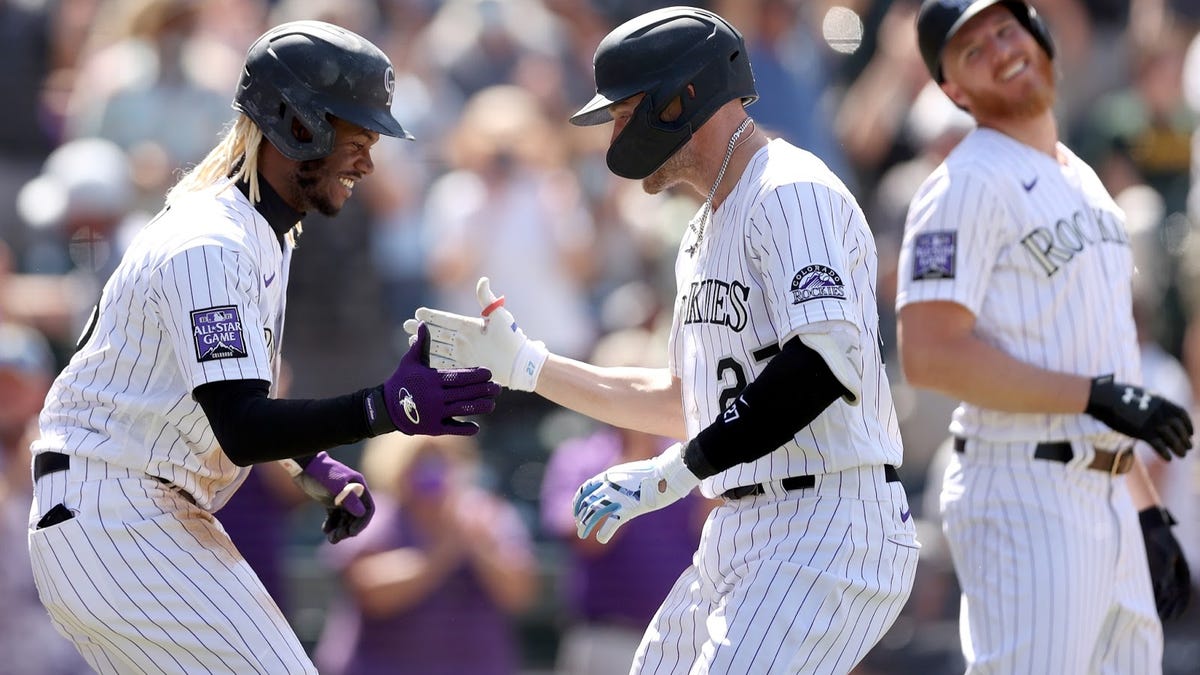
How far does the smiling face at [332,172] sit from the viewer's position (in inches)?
178

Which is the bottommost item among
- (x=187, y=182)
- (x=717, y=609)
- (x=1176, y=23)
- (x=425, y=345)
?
(x=717, y=609)

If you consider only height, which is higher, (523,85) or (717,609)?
(523,85)

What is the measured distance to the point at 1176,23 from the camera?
31.8 ft

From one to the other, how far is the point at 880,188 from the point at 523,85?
203 cm

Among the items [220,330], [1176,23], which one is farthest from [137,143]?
[1176,23]

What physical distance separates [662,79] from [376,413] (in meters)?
1.12

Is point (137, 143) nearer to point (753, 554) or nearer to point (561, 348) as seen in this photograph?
point (561, 348)

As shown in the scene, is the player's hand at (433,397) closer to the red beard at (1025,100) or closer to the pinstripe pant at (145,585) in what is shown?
the pinstripe pant at (145,585)

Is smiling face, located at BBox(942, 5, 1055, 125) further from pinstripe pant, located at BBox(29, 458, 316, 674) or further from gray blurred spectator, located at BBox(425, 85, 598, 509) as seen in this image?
gray blurred spectator, located at BBox(425, 85, 598, 509)

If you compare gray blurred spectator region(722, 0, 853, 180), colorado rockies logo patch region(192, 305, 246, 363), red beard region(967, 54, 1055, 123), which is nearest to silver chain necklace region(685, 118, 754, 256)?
red beard region(967, 54, 1055, 123)

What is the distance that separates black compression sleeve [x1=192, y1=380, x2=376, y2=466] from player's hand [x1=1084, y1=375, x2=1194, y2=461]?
1.96 meters

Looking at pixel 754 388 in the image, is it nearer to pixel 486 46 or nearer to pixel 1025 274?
pixel 1025 274

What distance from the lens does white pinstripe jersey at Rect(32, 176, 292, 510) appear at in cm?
410

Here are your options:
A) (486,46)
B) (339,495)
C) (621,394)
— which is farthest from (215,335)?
(486,46)
